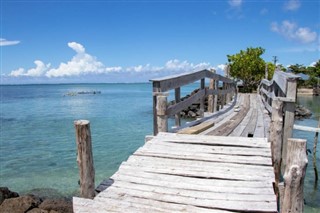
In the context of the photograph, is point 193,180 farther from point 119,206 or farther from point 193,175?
point 119,206

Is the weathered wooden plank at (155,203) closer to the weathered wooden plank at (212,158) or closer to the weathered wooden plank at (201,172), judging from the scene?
the weathered wooden plank at (201,172)

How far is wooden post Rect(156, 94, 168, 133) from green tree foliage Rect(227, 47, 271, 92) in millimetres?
33348

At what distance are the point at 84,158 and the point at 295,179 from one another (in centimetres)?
273

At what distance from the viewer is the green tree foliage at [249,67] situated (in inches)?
1516

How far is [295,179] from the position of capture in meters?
3.30

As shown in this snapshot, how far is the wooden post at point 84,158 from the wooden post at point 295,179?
2561mm

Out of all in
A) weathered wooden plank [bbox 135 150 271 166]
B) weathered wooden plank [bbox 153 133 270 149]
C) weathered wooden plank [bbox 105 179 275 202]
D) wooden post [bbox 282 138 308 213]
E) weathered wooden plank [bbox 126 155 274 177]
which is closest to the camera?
wooden post [bbox 282 138 308 213]

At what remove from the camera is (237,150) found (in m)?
5.02

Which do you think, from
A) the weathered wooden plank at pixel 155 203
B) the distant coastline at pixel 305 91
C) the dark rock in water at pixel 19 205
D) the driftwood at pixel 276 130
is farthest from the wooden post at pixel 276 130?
the distant coastline at pixel 305 91

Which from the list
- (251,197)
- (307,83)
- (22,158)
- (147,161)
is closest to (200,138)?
(147,161)

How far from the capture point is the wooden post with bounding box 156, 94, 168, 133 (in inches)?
227

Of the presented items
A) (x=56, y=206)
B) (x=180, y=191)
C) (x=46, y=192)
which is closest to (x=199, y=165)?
(x=180, y=191)

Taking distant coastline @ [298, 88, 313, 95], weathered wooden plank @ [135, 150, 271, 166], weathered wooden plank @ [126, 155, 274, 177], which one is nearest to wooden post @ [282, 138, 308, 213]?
weathered wooden plank @ [126, 155, 274, 177]

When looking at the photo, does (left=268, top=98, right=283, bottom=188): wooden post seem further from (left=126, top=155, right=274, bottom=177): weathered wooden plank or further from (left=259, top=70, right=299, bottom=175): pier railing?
(left=126, top=155, right=274, bottom=177): weathered wooden plank
